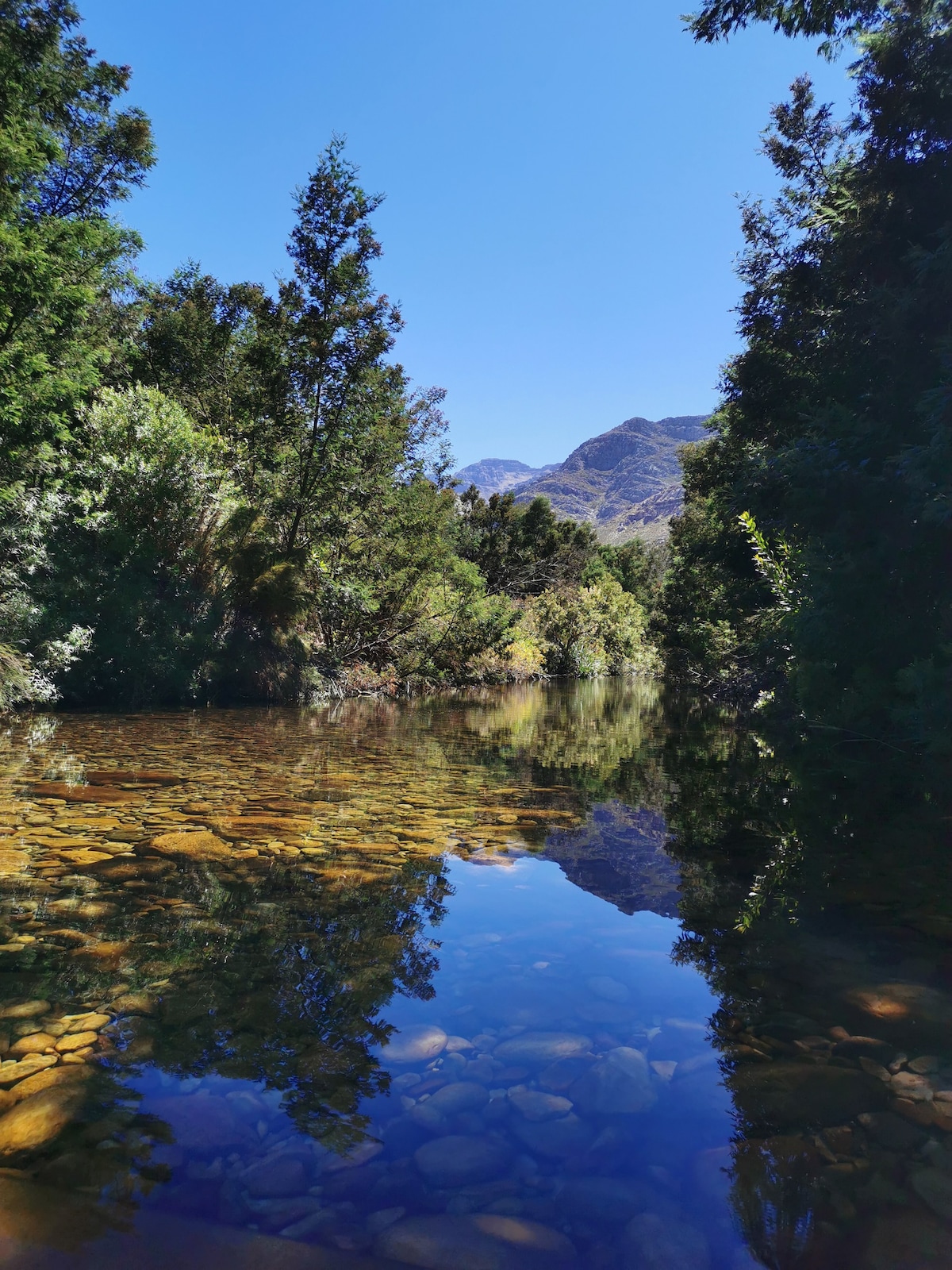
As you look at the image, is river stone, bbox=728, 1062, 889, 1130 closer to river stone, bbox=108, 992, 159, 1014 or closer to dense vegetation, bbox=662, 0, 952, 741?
river stone, bbox=108, 992, 159, 1014

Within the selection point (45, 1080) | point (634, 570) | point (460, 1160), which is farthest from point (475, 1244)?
point (634, 570)

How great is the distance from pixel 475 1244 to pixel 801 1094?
1.19 m

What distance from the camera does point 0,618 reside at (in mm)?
10836

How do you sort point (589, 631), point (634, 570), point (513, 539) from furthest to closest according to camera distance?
point (634, 570) → point (513, 539) → point (589, 631)

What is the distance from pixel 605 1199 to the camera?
179 cm

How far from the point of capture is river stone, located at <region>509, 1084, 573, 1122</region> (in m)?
2.12

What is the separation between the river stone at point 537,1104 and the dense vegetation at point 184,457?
11.3 meters

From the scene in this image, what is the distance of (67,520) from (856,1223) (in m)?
14.8

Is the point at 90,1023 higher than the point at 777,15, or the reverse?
the point at 777,15

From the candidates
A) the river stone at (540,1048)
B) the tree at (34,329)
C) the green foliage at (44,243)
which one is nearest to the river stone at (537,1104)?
the river stone at (540,1048)

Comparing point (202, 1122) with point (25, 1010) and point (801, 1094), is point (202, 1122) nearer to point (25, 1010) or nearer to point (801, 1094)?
point (25, 1010)

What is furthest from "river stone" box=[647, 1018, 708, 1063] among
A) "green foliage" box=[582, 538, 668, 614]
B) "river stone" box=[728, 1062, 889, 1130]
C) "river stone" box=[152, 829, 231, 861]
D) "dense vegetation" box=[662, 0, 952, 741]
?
"green foliage" box=[582, 538, 668, 614]

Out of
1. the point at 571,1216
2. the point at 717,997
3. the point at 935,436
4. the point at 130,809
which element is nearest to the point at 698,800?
the point at 935,436

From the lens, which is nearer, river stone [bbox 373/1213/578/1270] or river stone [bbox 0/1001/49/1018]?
river stone [bbox 373/1213/578/1270]
